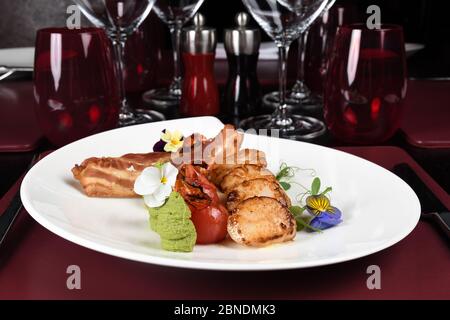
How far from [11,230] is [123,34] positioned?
0.62m

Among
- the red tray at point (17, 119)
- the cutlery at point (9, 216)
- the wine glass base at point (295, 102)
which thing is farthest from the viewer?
the wine glass base at point (295, 102)

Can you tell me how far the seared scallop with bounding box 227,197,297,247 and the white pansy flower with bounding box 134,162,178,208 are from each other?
0.07 m

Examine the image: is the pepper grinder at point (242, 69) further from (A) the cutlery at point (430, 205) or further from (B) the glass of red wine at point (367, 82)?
(A) the cutlery at point (430, 205)

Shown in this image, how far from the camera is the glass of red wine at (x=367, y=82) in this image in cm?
115

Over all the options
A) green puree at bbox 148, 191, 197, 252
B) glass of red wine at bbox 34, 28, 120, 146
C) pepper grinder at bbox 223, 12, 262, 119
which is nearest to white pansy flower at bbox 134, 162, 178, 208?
green puree at bbox 148, 191, 197, 252

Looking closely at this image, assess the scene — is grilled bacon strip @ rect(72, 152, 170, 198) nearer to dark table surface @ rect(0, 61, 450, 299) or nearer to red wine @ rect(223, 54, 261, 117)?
dark table surface @ rect(0, 61, 450, 299)

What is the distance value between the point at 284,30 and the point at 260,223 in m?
0.63

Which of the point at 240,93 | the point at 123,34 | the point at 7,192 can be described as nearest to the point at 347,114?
the point at 240,93

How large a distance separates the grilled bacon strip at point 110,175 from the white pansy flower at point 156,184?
0.09 metres

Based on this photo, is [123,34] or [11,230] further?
[123,34]

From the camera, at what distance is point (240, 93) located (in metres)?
1.41

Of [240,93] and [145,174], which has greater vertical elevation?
[145,174]

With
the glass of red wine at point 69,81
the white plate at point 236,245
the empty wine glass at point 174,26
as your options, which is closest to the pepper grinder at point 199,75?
the empty wine glass at point 174,26
